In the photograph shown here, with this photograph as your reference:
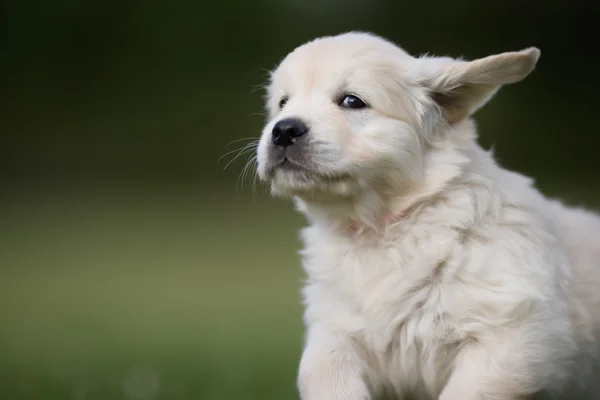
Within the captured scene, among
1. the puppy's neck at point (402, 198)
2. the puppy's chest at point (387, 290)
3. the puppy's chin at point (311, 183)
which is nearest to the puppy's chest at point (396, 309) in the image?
the puppy's chest at point (387, 290)

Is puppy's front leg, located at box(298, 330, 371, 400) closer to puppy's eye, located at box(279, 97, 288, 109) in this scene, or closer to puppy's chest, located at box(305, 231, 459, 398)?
puppy's chest, located at box(305, 231, 459, 398)

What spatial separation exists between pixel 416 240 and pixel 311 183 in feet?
1.50

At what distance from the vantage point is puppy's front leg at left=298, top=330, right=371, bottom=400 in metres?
2.93

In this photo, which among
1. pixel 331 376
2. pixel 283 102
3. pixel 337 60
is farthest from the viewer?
pixel 283 102

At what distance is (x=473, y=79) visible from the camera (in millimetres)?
3217

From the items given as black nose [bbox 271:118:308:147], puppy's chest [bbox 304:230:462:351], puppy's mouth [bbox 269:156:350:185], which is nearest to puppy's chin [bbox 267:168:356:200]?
puppy's mouth [bbox 269:156:350:185]

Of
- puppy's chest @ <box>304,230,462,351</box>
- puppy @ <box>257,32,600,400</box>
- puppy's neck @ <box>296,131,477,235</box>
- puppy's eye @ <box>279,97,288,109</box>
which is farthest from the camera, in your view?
puppy's eye @ <box>279,97,288,109</box>

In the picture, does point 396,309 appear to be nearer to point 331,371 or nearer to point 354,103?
point 331,371

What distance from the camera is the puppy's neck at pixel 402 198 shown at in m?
3.10

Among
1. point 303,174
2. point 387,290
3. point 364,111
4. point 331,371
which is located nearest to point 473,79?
point 364,111

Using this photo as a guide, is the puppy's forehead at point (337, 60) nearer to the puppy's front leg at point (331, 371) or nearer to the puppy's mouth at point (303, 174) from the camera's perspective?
the puppy's mouth at point (303, 174)

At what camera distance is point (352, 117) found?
312 centimetres

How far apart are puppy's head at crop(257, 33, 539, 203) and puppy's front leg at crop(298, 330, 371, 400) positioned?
57 centimetres

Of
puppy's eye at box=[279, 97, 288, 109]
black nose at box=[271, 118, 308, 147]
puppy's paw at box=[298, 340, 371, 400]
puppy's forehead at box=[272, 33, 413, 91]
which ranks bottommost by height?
puppy's paw at box=[298, 340, 371, 400]
